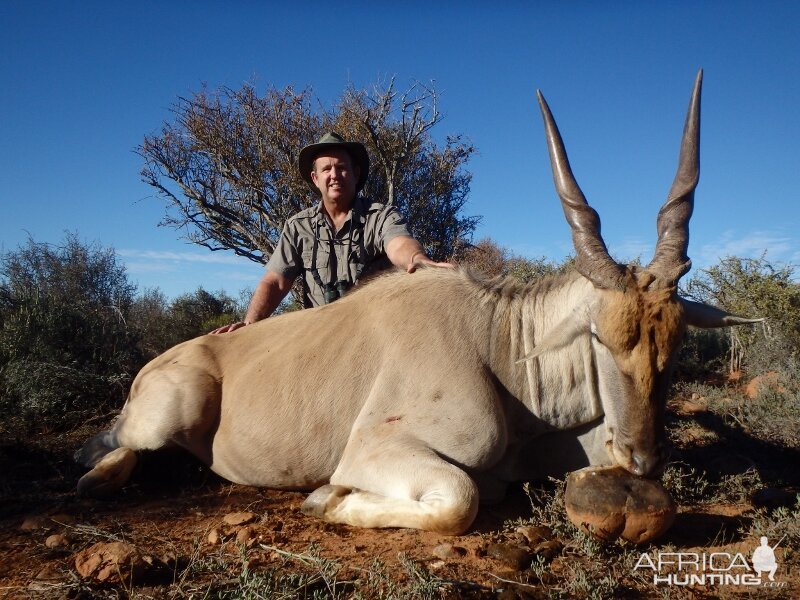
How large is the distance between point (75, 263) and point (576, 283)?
14122mm

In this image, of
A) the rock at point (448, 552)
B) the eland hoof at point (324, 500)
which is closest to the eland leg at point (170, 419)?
the eland hoof at point (324, 500)

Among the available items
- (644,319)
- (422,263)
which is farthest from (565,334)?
(422,263)

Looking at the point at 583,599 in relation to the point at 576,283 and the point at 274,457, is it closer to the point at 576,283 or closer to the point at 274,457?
the point at 576,283

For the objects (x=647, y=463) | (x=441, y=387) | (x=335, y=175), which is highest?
(x=335, y=175)

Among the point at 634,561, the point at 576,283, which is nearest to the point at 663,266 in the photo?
the point at 576,283

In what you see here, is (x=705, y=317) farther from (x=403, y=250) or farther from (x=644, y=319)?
(x=403, y=250)

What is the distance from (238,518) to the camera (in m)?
2.96

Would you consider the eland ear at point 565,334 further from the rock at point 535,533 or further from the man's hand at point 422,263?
the man's hand at point 422,263

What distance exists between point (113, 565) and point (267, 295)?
331 cm

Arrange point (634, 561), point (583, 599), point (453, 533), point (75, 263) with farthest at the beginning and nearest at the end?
point (75, 263) < point (453, 533) < point (634, 561) < point (583, 599)

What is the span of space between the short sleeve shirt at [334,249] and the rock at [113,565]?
3.46m

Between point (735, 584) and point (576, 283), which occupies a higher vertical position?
point (576, 283)

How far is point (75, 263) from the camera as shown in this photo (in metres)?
14.3

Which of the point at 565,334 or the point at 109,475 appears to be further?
the point at 109,475
